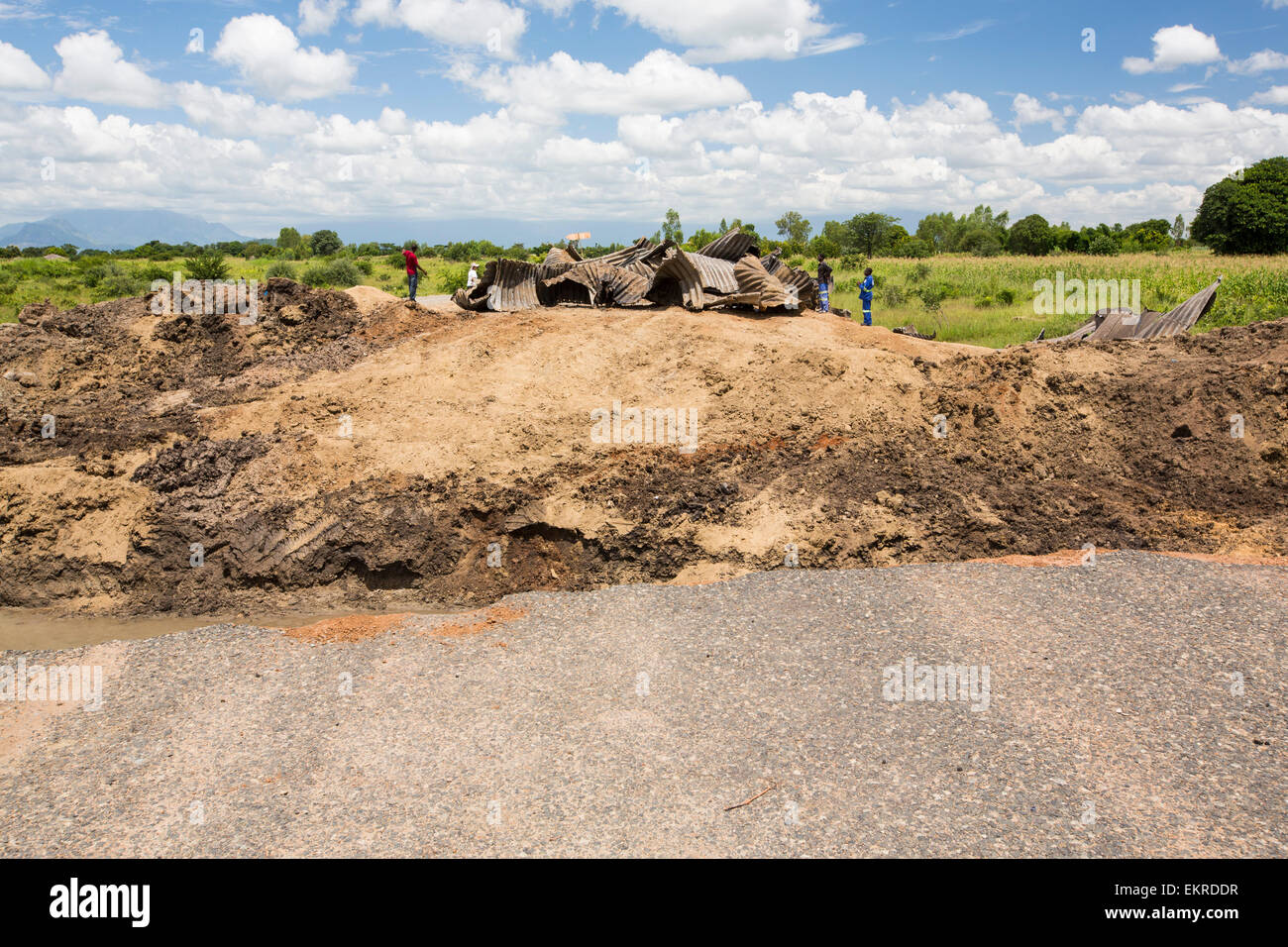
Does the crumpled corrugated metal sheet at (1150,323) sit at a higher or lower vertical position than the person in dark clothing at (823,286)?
lower

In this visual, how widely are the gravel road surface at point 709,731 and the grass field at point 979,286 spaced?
13064 mm

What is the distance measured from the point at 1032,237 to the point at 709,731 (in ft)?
204

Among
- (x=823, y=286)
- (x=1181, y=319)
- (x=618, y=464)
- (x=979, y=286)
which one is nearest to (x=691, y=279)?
(x=823, y=286)

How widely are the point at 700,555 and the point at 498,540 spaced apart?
2253mm

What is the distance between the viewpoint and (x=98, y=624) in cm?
835

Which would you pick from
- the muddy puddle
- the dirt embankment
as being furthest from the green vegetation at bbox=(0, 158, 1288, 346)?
the muddy puddle

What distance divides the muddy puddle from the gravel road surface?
0.44 m

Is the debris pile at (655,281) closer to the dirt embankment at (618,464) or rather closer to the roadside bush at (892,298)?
the dirt embankment at (618,464)

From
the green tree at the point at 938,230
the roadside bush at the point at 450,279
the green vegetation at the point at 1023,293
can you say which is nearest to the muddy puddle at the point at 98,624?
the green vegetation at the point at 1023,293

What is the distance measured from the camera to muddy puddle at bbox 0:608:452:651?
804cm

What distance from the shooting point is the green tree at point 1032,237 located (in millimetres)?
57938

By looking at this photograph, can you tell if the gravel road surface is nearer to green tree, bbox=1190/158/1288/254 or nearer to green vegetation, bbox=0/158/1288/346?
green vegetation, bbox=0/158/1288/346

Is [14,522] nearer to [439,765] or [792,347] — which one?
[439,765]

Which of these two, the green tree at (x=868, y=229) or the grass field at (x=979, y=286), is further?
the green tree at (x=868, y=229)
